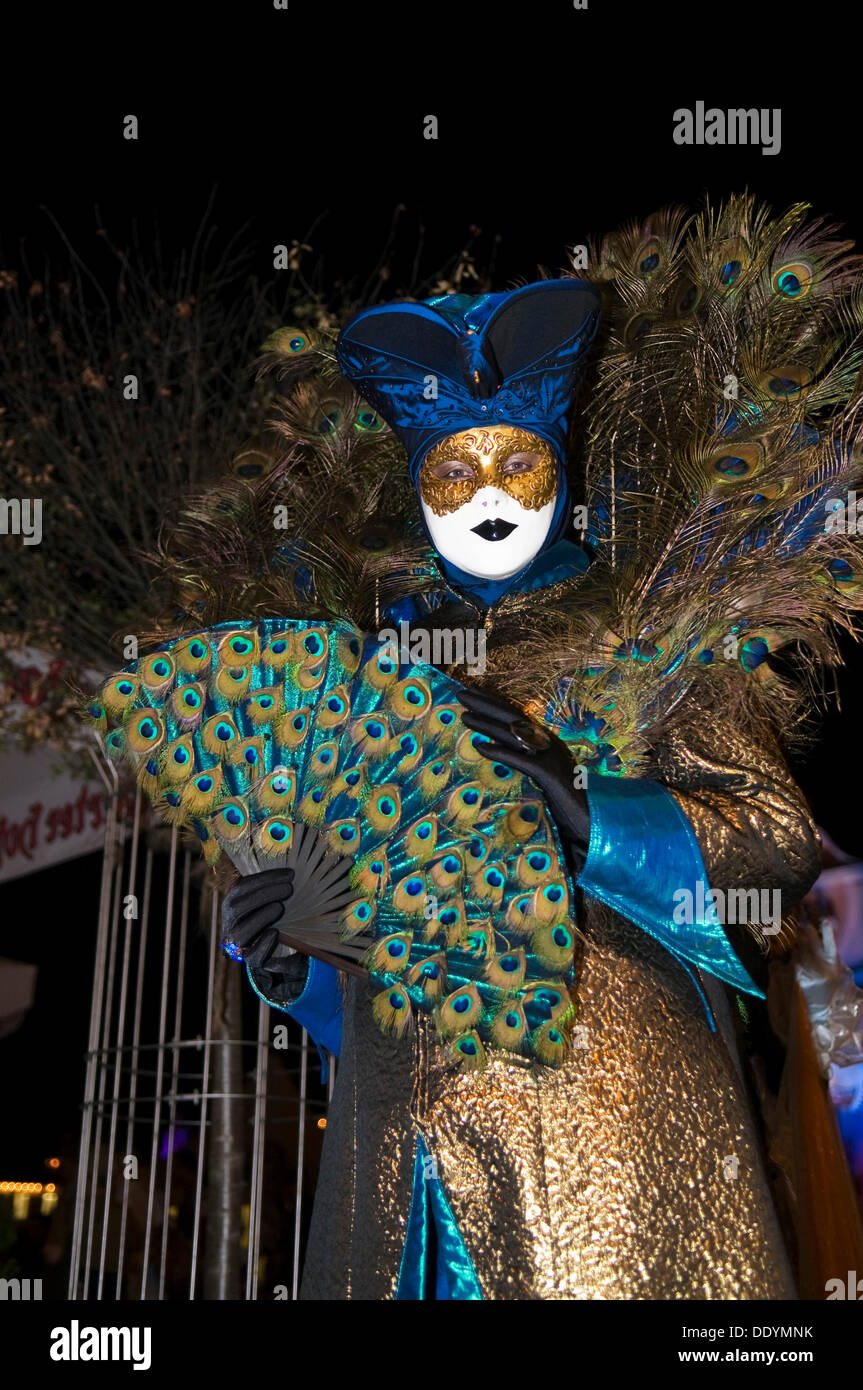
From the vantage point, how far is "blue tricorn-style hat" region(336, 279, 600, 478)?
264 cm

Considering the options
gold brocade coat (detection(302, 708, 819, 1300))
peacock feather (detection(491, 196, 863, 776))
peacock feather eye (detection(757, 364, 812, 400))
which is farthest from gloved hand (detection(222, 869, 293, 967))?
peacock feather eye (detection(757, 364, 812, 400))

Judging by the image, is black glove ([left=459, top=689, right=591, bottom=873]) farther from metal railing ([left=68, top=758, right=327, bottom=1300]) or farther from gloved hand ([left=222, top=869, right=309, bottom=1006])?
metal railing ([left=68, top=758, right=327, bottom=1300])

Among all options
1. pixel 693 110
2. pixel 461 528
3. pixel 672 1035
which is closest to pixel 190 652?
pixel 461 528

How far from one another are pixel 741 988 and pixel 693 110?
2886 mm

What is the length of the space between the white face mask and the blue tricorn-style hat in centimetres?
15

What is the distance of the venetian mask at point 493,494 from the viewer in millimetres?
2596

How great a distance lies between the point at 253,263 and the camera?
19.2 ft

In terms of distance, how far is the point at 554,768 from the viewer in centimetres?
230

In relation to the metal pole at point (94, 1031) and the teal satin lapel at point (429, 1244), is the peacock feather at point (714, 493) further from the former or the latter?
the metal pole at point (94, 1031)

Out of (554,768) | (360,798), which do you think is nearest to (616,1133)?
(554,768)

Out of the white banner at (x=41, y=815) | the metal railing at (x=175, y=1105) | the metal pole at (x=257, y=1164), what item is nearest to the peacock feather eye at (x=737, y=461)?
the metal railing at (x=175, y=1105)

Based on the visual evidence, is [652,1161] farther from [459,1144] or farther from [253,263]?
[253,263]

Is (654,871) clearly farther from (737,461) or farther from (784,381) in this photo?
(784,381)

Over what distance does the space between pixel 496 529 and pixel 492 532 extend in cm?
1
